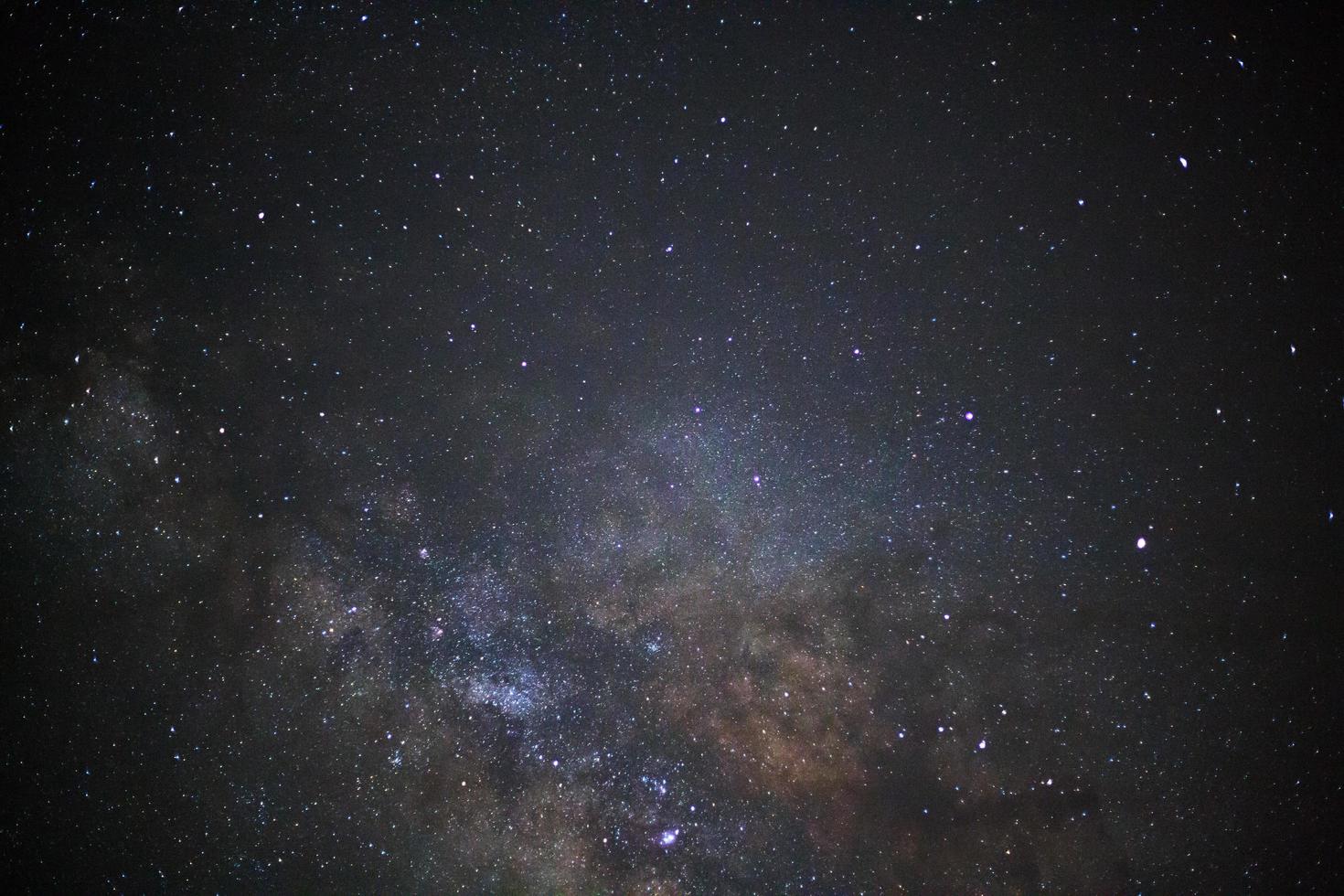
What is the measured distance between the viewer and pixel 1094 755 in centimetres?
235

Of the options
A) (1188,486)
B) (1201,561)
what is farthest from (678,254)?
(1201,561)

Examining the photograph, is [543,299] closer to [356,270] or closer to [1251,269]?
[356,270]

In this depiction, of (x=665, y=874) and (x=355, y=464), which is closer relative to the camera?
(x=355, y=464)

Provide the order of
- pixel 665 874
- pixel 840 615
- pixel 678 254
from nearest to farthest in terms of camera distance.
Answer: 1. pixel 678 254
2. pixel 840 615
3. pixel 665 874

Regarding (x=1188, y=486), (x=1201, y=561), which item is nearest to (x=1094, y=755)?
(x=1201, y=561)

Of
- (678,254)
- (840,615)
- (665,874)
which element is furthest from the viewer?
(665,874)

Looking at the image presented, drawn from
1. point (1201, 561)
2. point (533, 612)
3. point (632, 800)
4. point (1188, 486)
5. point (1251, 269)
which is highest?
point (1251, 269)

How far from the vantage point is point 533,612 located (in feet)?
8.05

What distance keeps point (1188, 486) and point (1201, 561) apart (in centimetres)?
36

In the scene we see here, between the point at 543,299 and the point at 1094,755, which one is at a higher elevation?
the point at 543,299

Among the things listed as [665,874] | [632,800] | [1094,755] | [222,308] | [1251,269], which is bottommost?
[665,874]

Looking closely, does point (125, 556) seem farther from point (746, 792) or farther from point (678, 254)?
point (746, 792)

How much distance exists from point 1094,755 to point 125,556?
4715 mm

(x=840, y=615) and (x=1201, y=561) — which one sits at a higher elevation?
(x=1201, y=561)
